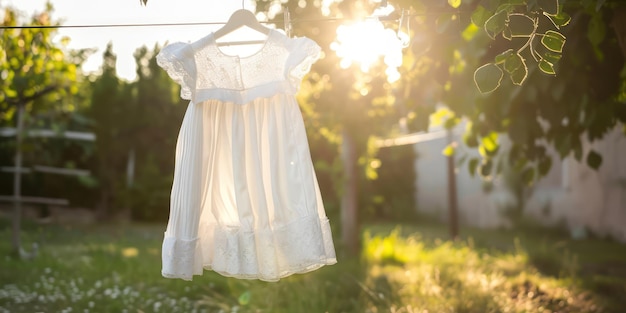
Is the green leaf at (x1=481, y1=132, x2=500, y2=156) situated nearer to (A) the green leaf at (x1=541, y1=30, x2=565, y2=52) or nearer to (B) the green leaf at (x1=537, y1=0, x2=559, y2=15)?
(A) the green leaf at (x1=541, y1=30, x2=565, y2=52)

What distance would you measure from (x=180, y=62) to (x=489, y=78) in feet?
3.48

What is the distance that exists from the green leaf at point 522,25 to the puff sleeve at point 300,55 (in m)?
0.73

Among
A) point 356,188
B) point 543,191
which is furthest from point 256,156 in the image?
point 543,191

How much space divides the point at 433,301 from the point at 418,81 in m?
1.41

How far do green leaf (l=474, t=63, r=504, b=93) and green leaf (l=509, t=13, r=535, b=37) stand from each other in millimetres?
113

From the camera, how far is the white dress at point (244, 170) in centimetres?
235

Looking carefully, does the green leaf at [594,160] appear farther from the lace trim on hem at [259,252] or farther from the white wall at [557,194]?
the white wall at [557,194]

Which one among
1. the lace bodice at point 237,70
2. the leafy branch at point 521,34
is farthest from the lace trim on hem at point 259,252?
the leafy branch at point 521,34

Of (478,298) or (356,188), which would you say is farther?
(356,188)

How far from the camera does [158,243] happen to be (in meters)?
Answer: 8.07

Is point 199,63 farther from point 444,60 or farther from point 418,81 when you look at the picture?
point 418,81

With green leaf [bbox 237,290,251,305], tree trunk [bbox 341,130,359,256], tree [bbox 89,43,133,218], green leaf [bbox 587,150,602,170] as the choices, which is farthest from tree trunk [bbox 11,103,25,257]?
green leaf [bbox 587,150,602,170]

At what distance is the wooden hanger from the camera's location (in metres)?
2.48

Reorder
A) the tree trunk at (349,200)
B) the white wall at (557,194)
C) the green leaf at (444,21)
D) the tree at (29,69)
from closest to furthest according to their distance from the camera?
the green leaf at (444,21), the tree at (29,69), the tree trunk at (349,200), the white wall at (557,194)
